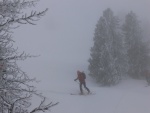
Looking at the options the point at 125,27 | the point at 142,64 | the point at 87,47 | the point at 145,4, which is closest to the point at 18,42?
the point at 87,47

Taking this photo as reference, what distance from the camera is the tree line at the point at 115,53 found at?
28.4 meters

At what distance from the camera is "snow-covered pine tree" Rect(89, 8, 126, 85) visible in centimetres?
2811

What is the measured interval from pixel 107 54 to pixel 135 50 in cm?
358

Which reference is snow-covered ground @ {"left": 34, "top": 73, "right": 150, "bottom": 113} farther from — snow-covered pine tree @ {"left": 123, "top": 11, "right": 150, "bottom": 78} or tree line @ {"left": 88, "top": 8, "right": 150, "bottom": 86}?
snow-covered pine tree @ {"left": 123, "top": 11, "right": 150, "bottom": 78}

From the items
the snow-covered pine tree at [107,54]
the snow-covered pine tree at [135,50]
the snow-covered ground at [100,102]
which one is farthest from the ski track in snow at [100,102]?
the snow-covered pine tree at [135,50]

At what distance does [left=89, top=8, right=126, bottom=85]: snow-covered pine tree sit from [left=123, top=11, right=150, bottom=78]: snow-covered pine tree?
1363 mm

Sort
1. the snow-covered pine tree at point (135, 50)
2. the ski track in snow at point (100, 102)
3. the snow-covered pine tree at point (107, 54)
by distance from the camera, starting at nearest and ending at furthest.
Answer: the ski track in snow at point (100, 102) → the snow-covered pine tree at point (107, 54) → the snow-covered pine tree at point (135, 50)

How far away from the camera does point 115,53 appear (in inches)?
1189

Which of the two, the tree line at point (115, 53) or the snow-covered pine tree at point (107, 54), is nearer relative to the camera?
the snow-covered pine tree at point (107, 54)

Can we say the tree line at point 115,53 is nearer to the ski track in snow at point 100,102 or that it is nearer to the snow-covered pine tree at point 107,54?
the snow-covered pine tree at point 107,54

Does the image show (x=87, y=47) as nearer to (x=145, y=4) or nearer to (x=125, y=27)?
(x=125, y=27)

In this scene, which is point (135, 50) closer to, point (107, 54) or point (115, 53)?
point (115, 53)

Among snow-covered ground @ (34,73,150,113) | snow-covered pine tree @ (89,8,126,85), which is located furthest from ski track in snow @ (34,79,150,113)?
snow-covered pine tree @ (89,8,126,85)

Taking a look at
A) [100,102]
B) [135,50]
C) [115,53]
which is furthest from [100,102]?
[135,50]
